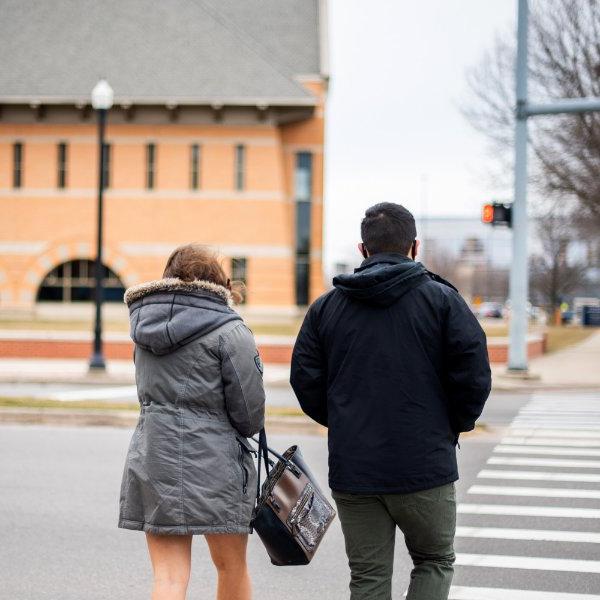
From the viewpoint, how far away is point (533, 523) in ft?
23.9

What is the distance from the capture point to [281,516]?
405 cm

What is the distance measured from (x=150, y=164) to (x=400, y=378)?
119ft

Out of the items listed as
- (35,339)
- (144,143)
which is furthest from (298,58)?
(35,339)

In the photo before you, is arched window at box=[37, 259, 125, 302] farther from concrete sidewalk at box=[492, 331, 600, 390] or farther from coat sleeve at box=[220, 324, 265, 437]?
coat sleeve at box=[220, 324, 265, 437]

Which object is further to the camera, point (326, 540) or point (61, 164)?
point (61, 164)

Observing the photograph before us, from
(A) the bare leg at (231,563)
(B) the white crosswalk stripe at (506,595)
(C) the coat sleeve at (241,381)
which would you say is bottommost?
(B) the white crosswalk stripe at (506,595)

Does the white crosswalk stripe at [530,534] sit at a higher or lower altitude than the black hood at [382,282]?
lower

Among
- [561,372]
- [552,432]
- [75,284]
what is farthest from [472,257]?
[552,432]

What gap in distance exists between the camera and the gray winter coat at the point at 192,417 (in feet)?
13.1

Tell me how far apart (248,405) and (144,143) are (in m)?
36.0

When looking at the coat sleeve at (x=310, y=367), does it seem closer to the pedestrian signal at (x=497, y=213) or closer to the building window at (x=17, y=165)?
the pedestrian signal at (x=497, y=213)

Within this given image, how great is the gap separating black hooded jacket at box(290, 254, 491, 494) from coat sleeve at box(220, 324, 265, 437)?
1.24 feet

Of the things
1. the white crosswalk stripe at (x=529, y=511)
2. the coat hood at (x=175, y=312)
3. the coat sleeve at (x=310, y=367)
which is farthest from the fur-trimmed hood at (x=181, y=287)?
the white crosswalk stripe at (x=529, y=511)

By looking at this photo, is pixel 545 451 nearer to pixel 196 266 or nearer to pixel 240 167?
pixel 196 266
